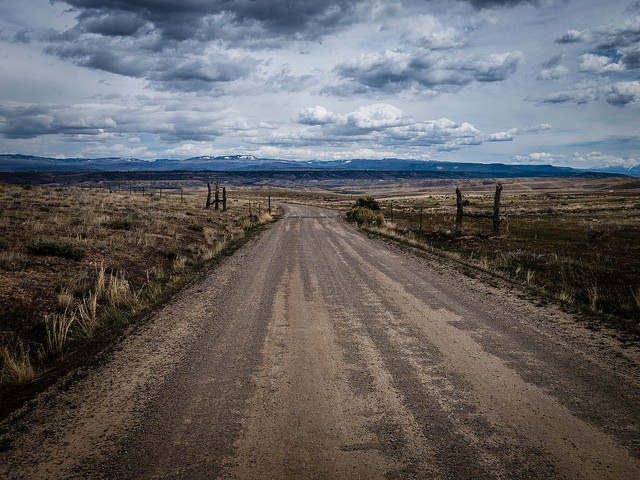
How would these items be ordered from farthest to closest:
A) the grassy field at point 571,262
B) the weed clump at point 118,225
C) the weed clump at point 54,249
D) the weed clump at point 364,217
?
the weed clump at point 364,217, the weed clump at point 118,225, the weed clump at point 54,249, the grassy field at point 571,262

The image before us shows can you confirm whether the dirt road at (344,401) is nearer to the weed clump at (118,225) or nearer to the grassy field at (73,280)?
the grassy field at (73,280)

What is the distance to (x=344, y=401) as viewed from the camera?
173 inches

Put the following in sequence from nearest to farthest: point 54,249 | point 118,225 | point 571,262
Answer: point 54,249 < point 571,262 < point 118,225

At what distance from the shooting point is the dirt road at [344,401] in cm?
343

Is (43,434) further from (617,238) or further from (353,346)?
(617,238)

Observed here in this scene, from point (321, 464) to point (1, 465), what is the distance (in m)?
3.17

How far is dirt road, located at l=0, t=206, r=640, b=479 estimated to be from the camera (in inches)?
135

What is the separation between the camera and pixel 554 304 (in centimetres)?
838

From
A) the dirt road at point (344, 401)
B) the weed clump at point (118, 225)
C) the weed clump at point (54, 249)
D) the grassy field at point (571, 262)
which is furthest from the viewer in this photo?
the weed clump at point (118, 225)

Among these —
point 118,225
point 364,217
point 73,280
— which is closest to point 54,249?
point 73,280

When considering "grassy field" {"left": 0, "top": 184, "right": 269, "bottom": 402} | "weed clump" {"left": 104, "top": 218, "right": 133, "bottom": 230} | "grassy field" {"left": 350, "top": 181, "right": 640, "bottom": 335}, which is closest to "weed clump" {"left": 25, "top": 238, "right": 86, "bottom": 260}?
"grassy field" {"left": 0, "top": 184, "right": 269, "bottom": 402}

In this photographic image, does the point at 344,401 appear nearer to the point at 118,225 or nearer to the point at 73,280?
the point at 73,280

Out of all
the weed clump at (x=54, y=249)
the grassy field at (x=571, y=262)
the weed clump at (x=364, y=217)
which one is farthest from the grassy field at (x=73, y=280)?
the weed clump at (x=364, y=217)

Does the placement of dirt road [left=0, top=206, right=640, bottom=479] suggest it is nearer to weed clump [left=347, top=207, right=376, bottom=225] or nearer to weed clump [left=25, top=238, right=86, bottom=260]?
weed clump [left=25, top=238, right=86, bottom=260]
